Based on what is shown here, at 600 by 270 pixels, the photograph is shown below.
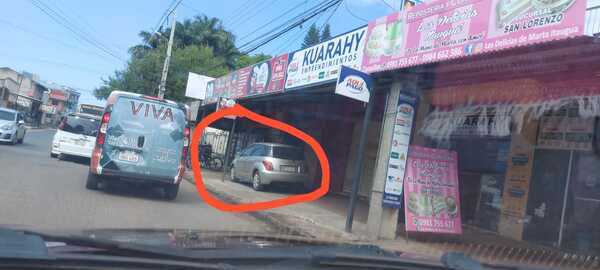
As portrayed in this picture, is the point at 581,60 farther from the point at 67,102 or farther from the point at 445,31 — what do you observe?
the point at 67,102

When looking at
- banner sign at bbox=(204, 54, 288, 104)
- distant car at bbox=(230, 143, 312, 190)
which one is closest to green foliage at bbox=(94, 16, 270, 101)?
banner sign at bbox=(204, 54, 288, 104)

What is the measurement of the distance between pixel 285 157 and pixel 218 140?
17.4 meters

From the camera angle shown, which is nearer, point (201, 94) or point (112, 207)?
point (112, 207)

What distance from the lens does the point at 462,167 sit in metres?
12.0

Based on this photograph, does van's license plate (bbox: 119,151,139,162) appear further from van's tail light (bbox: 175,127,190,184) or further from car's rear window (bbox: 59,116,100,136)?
car's rear window (bbox: 59,116,100,136)

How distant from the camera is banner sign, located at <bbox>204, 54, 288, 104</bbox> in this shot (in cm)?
1470

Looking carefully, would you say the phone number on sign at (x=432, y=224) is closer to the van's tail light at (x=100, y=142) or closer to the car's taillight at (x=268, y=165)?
the van's tail light at (x=100, y=142)

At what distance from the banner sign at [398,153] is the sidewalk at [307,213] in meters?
0.85

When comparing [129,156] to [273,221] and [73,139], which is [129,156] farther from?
[73,139]

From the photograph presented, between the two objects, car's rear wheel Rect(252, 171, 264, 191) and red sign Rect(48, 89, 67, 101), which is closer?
car's rear wheel Rect(252, 171, 264, 191)

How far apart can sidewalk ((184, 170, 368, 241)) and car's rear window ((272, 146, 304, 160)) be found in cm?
109

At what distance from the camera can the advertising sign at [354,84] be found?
9328 millimetres

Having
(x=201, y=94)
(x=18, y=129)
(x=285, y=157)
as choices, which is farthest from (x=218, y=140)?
(x=285, y=157)

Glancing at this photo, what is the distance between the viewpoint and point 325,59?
39.0 feet
